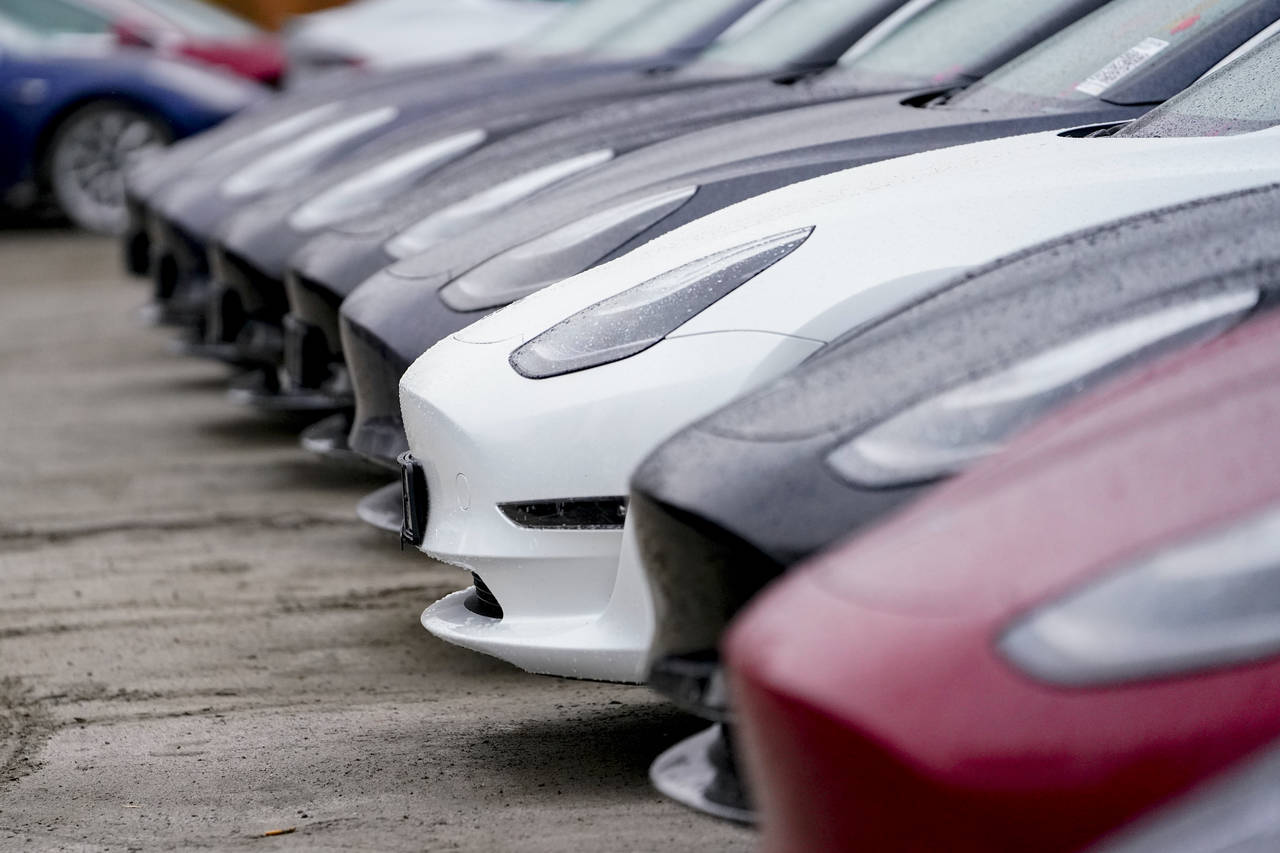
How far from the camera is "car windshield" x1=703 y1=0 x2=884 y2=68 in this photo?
640 cm

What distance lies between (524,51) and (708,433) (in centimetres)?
630

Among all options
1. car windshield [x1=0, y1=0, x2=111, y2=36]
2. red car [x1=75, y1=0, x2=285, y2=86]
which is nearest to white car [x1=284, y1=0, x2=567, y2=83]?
red car [x1=75, y1=0, x2=285, y2=86]

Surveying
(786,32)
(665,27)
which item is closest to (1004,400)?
(786,32)

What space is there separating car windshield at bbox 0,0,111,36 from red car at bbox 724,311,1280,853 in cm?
1159

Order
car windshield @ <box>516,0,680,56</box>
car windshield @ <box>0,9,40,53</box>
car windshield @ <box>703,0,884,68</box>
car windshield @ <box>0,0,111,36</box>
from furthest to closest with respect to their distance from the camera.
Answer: car windshield @ <box>0,0,111,36</box>
car windshield @ <box>0,9,40,53</box>
car windshield @ <box>516,0,680,56</box>
car windshield @ <box>703,0,884,68</box>

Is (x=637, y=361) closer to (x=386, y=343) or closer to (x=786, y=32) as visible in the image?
(x=386, y=343)

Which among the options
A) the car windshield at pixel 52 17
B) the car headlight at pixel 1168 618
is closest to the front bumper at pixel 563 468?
the car headlight at pixel 1168 618

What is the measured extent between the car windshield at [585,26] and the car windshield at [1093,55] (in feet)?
11.7

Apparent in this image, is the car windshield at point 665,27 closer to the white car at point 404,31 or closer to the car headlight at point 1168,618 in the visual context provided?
the white car at point 404,31

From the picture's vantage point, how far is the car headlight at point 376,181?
5.96 meters

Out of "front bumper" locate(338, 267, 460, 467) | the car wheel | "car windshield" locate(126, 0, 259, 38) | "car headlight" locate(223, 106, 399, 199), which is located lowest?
the car wheel

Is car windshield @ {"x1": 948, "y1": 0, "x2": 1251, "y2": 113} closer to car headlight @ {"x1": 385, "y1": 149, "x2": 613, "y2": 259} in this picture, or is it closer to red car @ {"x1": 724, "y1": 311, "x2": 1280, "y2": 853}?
car headlight @ {"x1": 385, "y1": 149, "x2": 613, "y2": 259}

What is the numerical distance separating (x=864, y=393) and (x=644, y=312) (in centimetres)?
88

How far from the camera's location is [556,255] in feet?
13.9
